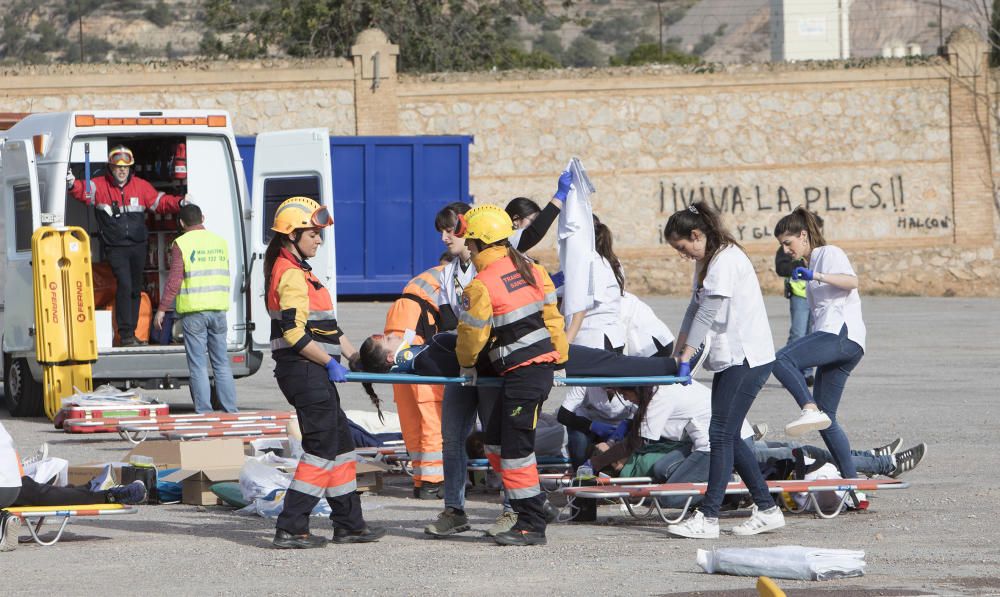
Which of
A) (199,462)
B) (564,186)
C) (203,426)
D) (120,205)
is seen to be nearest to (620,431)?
(564,186)

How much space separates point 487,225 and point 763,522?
7.04 feet

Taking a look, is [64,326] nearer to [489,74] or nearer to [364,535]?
[364,535]

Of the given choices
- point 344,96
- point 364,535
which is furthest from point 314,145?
point 344,96

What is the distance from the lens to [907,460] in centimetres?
1016

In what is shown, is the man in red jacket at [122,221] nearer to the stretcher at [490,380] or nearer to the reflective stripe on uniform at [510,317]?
the stretcher at [490,380]

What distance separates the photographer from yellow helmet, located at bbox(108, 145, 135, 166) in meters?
14.7

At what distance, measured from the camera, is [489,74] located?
97.7ft

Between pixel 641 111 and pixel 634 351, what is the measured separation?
66.3 feet

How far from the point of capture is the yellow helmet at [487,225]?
8.38 metres

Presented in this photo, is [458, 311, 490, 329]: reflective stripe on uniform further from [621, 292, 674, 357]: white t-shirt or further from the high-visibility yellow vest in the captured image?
the high-visibility yellow vest

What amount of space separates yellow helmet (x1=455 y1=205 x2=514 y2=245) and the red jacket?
7047 millimetres

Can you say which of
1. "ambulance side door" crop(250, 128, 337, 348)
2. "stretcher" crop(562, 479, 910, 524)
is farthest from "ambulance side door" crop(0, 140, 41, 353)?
"stretcher" crop(562, 479, 910, 524)

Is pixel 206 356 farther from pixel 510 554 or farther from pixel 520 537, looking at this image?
pixel 510 554

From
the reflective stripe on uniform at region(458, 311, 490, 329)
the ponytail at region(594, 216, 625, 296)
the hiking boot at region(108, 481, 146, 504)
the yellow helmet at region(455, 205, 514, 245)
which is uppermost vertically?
the yellow helmet at region(455, 205, 514, 245)
